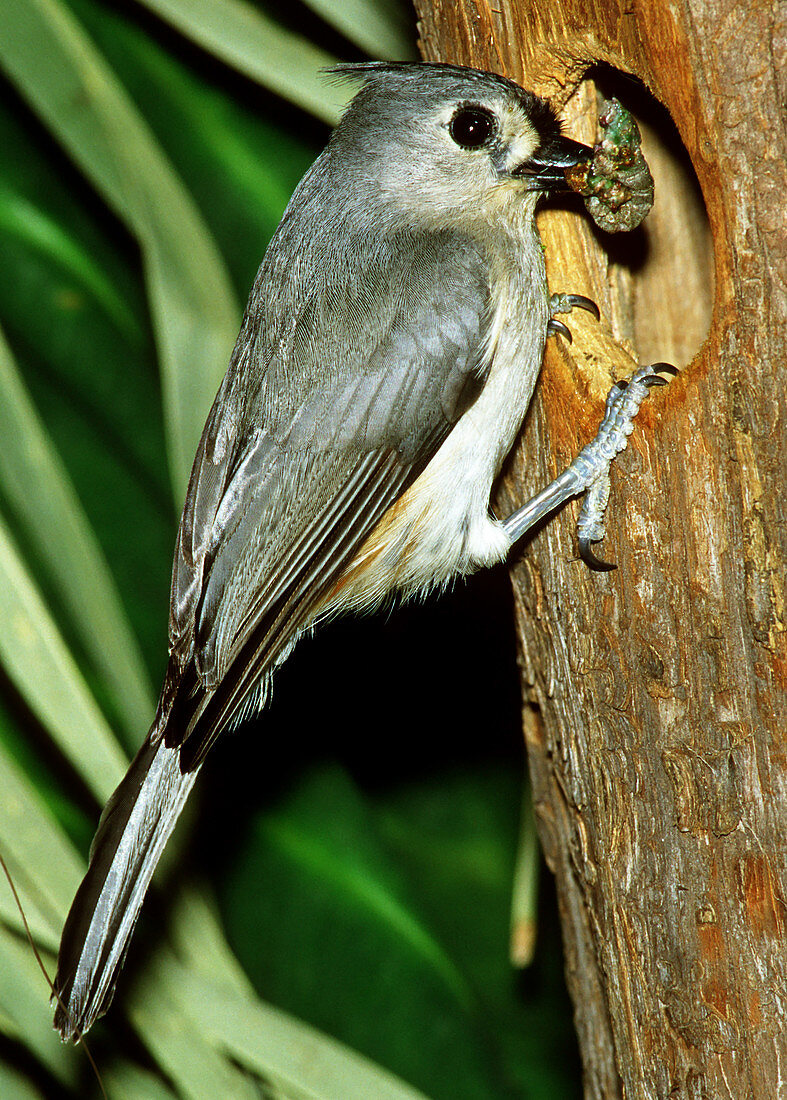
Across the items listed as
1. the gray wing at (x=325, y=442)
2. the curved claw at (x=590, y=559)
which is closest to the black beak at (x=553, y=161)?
the gray wing at (x=325, y=442)

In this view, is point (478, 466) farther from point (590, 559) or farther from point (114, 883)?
point (114, 883)

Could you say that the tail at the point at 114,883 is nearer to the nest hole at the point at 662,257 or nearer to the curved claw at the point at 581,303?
the curved claw at the point at 581,303

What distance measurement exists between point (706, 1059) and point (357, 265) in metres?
1.32

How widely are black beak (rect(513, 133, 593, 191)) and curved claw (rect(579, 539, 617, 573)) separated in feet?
1.87

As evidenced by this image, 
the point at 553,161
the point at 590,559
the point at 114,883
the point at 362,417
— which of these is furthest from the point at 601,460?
the point at 114,883

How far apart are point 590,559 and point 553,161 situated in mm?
628

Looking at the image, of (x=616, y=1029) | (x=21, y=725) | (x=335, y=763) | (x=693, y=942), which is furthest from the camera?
(x=335, y=763)

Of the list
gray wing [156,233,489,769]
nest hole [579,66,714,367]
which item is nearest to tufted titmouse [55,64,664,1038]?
gray wing [156,233,489,769]

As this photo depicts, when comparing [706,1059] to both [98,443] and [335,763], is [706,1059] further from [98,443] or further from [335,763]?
[98,443]

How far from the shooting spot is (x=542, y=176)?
5.12ft

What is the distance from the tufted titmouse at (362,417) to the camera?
1546mm

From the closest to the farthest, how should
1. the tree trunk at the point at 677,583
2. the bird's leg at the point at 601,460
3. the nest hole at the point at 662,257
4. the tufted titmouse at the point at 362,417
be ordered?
the tree trunk at the point at 677,583, the bird's leg at the point at 601,460, the tufted titmouse at the point at 362,417, the nest hole at the point at 662,257

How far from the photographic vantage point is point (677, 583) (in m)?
1.34

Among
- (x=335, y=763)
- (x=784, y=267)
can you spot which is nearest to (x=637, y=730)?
(x=784, y=267)
